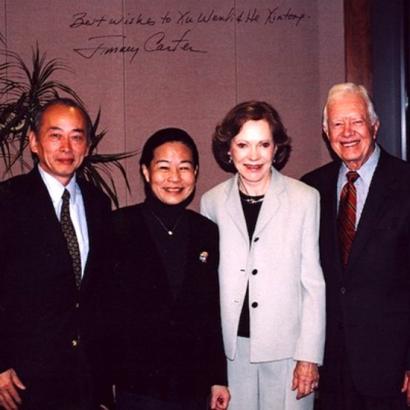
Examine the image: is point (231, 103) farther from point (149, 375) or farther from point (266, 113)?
point (149, 375)

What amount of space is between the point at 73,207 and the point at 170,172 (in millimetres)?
469

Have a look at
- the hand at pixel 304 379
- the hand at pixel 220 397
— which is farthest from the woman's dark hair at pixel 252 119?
the hand at pixel 220 397

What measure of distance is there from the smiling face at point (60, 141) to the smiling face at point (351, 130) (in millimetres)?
1165

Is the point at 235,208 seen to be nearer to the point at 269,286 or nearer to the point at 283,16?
the point at 269,286

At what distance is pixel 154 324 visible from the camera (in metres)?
2.10

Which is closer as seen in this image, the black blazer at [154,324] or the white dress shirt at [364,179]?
the black blazer at [154,324]

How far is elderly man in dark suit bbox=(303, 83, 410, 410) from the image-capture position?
2.32 m

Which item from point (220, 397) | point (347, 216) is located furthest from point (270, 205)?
point (220, 397)

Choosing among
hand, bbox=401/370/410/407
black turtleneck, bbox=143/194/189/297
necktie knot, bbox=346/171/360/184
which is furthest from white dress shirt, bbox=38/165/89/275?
hand, bbox=401/370/410/407

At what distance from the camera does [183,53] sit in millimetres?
3607

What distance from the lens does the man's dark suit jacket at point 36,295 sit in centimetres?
211

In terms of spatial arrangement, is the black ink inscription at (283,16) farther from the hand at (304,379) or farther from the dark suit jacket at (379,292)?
the hand at (304,379)

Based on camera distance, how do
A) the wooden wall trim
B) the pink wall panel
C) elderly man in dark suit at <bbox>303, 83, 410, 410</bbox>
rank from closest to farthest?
elderly man in dark suit at <bbox>303, 83, 410, 410</bbox>
the wooden wall trim
the pink wall panel
